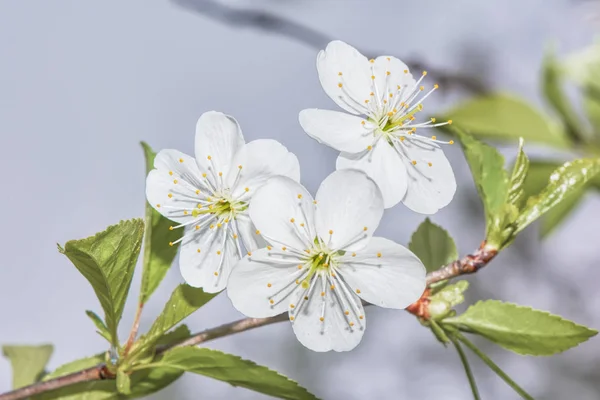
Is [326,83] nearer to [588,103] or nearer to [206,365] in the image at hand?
[206,365]

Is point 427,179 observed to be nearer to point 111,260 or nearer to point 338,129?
point 338,129

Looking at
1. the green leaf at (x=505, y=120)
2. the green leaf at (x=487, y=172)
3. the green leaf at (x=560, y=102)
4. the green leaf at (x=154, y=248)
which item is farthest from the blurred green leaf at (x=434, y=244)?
the green leaf at (x=560, y=102)

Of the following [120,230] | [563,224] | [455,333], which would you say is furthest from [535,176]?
[120,230]

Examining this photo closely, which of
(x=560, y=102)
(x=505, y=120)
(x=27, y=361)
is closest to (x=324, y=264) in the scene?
(x=27, y=361)

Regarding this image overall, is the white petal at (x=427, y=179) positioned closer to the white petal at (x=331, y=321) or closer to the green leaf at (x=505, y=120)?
the white petal at (x=331, y=321)

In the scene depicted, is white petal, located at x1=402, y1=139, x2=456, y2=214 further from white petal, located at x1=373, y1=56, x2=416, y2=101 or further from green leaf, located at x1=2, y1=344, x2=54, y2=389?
green leaf, located at x1=2, y1=344, x2=54, y2=389

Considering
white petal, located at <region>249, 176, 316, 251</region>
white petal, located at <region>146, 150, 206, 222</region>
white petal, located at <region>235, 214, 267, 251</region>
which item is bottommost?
white petal, located at <region>235, 214, 267, 251</region>

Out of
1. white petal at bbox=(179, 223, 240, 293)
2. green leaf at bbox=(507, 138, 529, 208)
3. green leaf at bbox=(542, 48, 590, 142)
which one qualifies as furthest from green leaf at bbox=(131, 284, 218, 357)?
green leaf at bbox=(542, 48, 590, 142)

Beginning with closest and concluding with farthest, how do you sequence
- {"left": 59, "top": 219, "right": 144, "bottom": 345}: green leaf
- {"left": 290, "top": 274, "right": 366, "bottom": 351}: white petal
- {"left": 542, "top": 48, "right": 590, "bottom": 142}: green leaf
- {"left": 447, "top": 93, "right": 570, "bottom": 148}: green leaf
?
{"left": 59, "top": 219, "right": 144, "bottom": 345}: green leaf, {"left": 290, "top": 274, "right": 366, "bottom": 351}: white petal, {"left": 447, "top": 93, "right": 570, "bottom": 148}: green leaf, {"left": 542, "top": 48, "right": 590, "bottom": 142}: green leaf
